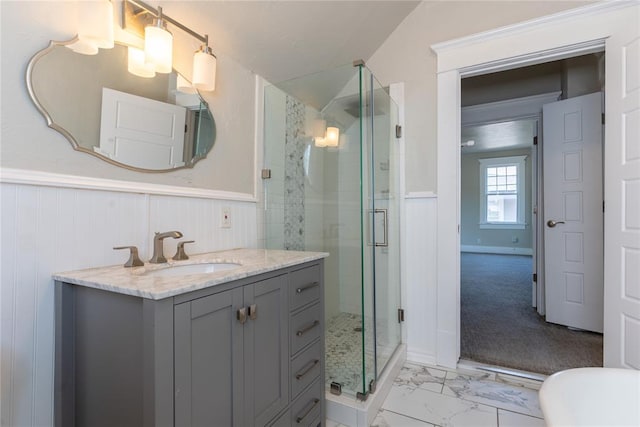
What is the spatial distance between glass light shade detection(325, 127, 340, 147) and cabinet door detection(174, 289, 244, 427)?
145 cm

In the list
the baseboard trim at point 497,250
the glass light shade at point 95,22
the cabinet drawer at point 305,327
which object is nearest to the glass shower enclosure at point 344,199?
the cabinet drawer at point 305,327

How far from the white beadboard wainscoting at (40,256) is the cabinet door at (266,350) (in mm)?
622

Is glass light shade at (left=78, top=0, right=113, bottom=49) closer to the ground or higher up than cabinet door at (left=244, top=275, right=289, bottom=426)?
higher up

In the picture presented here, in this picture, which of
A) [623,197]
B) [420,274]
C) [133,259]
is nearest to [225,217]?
[133,259]

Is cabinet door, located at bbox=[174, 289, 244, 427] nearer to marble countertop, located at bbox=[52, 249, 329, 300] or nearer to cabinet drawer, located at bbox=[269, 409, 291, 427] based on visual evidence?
marble countertop, located at bbox=[52, 249, 329, 300]

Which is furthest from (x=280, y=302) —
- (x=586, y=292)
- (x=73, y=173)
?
(x=586, y=292)

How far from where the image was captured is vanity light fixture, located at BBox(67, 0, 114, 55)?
1088mm

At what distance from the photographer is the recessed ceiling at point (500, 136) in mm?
5203

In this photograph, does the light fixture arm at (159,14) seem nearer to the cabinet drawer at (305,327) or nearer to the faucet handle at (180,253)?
the faucet handle at (180,253)

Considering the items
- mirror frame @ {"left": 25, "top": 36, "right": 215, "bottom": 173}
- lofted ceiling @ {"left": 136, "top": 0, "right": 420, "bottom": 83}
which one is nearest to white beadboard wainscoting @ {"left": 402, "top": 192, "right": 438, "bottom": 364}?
lofted ceiling @ {"left": 136, "top": 0, "right": 420, "bottom": 83}

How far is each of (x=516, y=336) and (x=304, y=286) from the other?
7.28 feet

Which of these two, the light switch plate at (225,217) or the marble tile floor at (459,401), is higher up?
the light switch plate at (225,217)

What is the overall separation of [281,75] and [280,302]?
1.59 meters

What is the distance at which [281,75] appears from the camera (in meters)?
2.13
